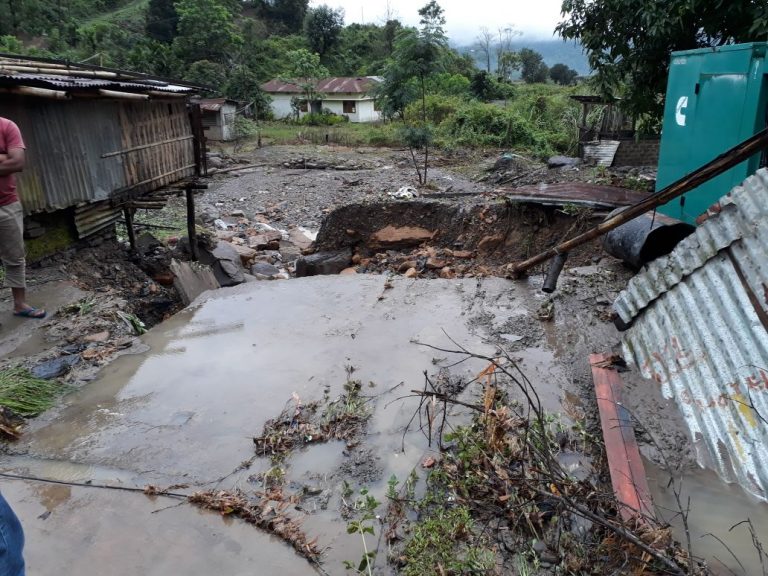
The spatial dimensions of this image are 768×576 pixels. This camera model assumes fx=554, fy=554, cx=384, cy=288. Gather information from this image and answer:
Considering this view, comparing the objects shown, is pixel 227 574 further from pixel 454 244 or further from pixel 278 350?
pixel 454 244

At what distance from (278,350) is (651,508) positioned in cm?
333

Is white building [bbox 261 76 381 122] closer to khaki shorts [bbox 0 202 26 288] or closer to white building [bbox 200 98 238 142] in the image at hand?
white building [bbox 200 98 238 142]

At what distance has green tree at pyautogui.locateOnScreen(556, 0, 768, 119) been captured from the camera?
22.9 feet

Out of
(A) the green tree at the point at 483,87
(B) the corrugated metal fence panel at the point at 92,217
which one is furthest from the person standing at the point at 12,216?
(A) the green tree at the point at 483,87

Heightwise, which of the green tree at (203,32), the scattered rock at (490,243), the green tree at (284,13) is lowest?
the scattered rock at (490,243)

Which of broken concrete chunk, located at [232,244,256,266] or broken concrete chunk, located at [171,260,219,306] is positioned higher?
broken concrete chunk, located at [171,260,219,306]

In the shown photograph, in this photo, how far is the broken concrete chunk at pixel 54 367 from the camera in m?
4.42

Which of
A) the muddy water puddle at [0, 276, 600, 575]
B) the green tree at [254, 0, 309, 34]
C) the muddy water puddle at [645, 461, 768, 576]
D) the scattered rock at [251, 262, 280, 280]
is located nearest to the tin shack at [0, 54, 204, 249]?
the scattered rock at [251, 262, 280, 280]

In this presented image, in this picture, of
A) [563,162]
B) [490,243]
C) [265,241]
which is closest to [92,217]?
[265,241]

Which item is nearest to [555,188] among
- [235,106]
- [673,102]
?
[673,102]

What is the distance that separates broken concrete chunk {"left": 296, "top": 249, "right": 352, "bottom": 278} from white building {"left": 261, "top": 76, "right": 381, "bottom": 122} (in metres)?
26.9

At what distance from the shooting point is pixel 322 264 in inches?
358

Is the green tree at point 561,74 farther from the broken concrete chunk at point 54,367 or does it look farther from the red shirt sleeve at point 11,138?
the broken concrete chunk at point 54,367

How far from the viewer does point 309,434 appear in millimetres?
3758
